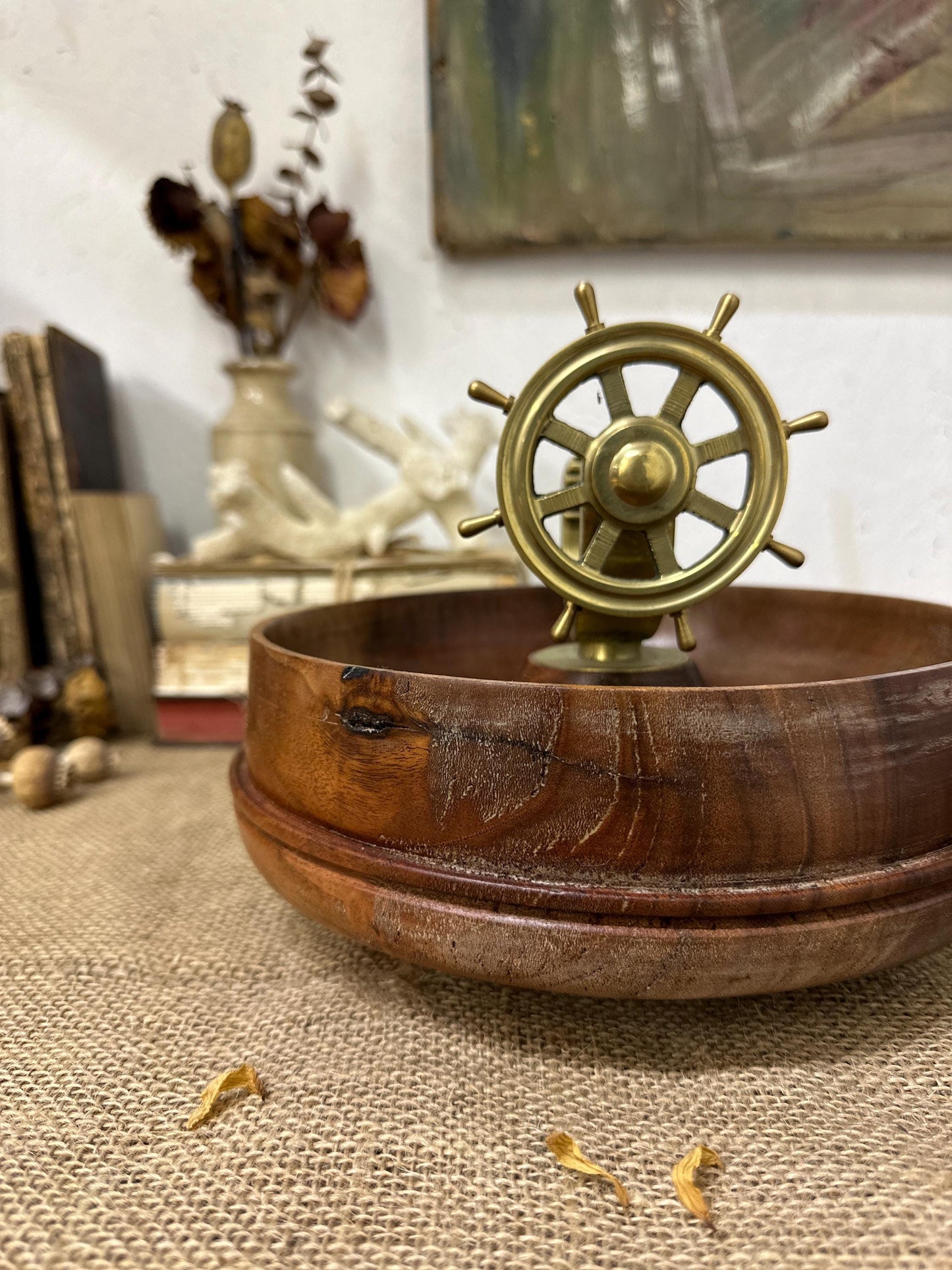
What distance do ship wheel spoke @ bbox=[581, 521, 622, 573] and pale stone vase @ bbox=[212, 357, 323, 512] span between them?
0.75 metres

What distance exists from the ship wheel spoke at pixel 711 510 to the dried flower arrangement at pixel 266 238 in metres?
0.86

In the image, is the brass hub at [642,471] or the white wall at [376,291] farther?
the white wall at [376,291]

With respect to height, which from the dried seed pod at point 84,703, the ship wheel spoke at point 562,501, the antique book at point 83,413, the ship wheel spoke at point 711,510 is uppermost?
the antique book at point 83,413

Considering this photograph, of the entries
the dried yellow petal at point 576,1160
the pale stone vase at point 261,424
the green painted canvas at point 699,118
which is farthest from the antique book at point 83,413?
the dried yellow petal at point 576,1160

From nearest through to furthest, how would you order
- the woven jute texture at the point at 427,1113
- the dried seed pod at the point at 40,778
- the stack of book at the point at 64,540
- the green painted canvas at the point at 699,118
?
the woven jute texture at the point at 427,1113
the dried seed pod at the point at 40,778
the green painted canvas at the point at 699,118
the stack of book at the point at 64,540

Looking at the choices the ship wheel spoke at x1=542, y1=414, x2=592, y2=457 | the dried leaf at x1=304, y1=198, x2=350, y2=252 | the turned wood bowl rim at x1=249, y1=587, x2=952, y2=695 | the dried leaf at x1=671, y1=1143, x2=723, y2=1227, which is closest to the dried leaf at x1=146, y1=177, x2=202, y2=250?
the dried leaf at x1=304, y1=198, x2=350, y2=252

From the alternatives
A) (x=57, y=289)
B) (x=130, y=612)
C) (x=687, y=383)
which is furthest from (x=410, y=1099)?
(x=57, y=289)

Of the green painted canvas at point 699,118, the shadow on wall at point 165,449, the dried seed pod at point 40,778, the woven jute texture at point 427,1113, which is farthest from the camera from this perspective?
the shadow on wall at point 165,449

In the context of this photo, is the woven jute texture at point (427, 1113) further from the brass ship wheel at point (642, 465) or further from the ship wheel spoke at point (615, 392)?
the ship wheel spoke at point (615, 392)

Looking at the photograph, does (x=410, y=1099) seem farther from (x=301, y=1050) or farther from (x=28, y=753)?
(x=28, y=753)

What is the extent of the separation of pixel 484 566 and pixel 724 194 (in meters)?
0.61

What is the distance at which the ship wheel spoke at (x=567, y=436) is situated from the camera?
581 millimetres

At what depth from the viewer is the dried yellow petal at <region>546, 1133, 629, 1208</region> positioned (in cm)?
40

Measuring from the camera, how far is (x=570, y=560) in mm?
584
